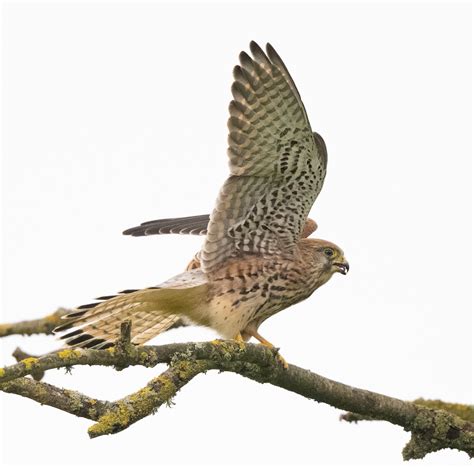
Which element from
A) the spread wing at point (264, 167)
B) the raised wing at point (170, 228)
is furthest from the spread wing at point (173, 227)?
the spread wing at point (264, 167)

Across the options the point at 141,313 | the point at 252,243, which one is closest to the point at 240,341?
the point at 141,313

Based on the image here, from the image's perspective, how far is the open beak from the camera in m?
7.31

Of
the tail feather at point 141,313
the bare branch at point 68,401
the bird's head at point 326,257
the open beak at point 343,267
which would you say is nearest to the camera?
the bare branch at point 68,401

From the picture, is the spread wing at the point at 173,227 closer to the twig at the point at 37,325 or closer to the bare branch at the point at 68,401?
the twig at the point at 37,325

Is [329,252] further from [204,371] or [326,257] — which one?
[204,371]

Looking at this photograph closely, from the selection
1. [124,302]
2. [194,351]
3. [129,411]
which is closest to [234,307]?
[124,302]

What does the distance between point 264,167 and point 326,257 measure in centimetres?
110

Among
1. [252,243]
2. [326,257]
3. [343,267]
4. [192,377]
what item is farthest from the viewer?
[343,267]

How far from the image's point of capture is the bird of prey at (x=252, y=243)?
614 centimetres

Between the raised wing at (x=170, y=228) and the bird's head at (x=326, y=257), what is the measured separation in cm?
82

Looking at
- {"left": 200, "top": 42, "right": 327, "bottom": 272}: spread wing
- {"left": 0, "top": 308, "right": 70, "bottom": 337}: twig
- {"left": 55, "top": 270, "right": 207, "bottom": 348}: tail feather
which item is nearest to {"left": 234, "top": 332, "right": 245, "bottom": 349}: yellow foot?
{"left": 55, "top": 270, "right": 207, "bottom": 348}: tail feather

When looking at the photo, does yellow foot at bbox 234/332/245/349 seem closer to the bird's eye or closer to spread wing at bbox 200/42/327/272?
spread wing at bbox 200/42/327/272

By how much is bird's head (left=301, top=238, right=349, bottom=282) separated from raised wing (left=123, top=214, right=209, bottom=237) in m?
0.82

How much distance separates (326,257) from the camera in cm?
721
